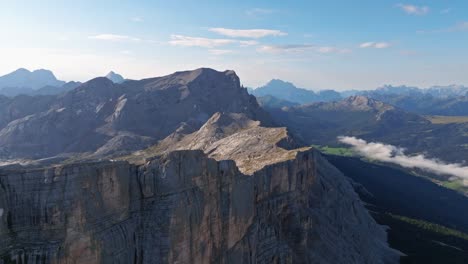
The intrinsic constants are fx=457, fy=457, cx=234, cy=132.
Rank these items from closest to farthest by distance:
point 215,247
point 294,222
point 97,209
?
point 97,209
point 215,247
point 294,222

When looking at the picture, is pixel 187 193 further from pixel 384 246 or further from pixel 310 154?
pixel 384 246

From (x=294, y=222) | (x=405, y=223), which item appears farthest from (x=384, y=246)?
(x=294, y=222)

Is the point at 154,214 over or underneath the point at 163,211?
underneath

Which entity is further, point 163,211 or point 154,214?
point 163,211

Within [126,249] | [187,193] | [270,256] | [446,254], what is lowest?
[446,254]

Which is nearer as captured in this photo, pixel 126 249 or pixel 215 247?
pixel 126 249

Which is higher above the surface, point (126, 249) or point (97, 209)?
point (97, 209)

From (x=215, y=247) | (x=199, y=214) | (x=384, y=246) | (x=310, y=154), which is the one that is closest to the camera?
(x=199, y=214)
